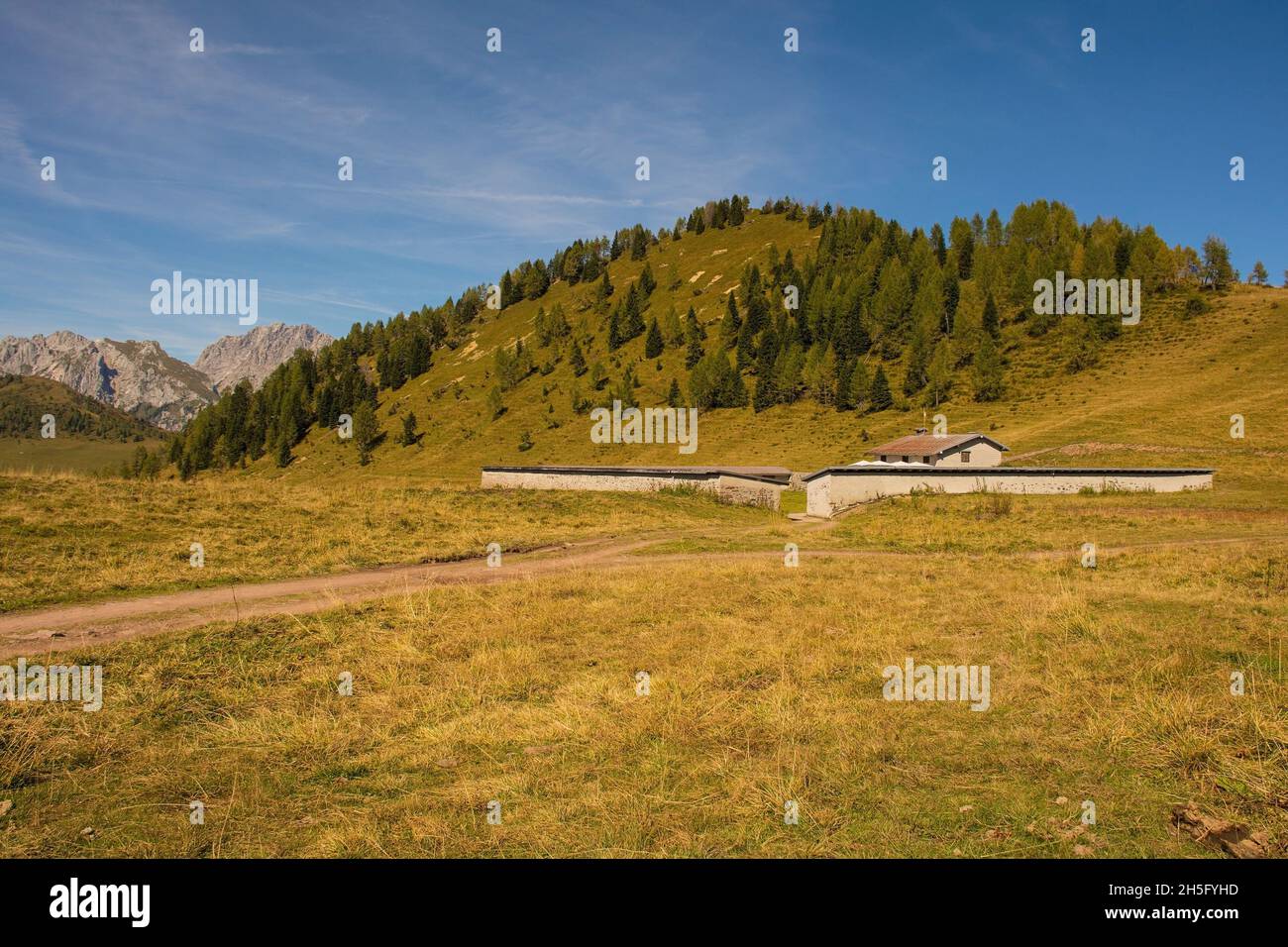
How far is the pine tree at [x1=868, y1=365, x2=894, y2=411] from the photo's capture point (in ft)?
302

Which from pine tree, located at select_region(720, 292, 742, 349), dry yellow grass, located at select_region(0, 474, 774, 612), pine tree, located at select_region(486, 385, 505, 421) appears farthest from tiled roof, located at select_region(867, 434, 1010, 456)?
pine tree, located at select_region(486, 385, 505, 421)

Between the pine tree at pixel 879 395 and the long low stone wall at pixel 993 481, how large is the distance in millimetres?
46929

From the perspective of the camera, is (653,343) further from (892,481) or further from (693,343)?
(892,481)

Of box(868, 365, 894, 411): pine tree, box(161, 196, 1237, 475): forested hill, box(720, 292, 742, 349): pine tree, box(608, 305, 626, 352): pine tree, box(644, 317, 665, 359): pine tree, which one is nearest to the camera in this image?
box(868, 365, 894, 411): pine tree

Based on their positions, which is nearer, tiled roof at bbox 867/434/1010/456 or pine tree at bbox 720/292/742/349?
tiled roof at bbox 867/434/1010/456

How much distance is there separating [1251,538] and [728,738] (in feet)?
87.3

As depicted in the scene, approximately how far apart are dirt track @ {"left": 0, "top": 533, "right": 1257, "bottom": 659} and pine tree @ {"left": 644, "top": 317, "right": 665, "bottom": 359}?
352ft

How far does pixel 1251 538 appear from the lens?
24.5m

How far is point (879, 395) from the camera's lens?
302ft

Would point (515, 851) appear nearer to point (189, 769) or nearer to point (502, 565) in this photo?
point (189, 769)

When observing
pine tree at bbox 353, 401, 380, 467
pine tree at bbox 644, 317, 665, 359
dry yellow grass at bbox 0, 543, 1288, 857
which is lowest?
dry yellow grass at bbox 0, 543, 1288, 857

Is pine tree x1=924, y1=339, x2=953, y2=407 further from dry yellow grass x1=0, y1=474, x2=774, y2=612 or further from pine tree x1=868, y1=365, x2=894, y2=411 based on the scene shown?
dry yellow grass x1=0, y1=474, x2=774, y2=612

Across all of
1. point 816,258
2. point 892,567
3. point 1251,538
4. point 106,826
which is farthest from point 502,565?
point 816,258

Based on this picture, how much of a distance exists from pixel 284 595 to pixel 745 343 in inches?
4224
